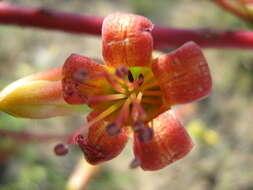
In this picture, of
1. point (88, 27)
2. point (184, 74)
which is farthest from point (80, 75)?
point (88, 27)

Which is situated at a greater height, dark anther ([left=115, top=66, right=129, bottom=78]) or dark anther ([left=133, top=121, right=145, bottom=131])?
dark anther ([left=115, top=66, right=129, bottom=78])

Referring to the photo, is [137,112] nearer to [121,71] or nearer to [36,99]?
[121,71]

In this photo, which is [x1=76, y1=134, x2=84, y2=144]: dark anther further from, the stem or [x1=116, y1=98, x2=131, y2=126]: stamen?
the stem

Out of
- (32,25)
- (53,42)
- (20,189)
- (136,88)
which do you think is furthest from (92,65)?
(53,42)

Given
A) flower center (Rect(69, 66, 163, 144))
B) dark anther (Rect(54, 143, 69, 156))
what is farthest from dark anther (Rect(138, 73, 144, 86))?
dark anther (Rect(54, 143, 69, 156))

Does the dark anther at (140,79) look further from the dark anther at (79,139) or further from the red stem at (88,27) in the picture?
the red stem at (88,27)
